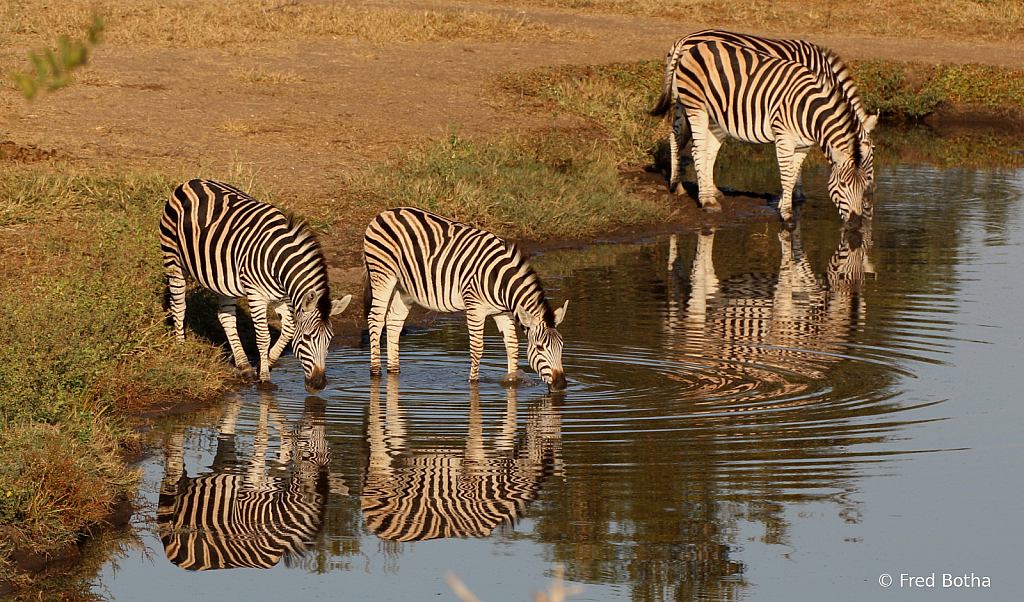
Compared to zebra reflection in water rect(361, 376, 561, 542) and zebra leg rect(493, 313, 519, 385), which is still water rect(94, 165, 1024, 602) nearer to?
zebra reflection in water rect(361, 376, 561, 542)

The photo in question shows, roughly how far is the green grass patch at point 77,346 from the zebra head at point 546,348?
2.49 meters

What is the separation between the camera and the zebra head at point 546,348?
34.7 ft

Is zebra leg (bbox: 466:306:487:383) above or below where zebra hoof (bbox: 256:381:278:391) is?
above

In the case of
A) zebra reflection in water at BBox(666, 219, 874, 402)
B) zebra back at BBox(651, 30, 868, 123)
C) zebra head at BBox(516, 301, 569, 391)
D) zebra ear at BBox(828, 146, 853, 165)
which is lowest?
zebra reflection in water at BBox(666, 219, 874, 402)

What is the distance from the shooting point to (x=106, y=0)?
29.6 meters

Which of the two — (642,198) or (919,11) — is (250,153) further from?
(919,11)

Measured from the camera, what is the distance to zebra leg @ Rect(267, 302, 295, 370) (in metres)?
11.0

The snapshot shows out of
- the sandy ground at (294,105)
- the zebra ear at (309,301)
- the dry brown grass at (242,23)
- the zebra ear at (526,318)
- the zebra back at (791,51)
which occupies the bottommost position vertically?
the zebra ear at (526,318)

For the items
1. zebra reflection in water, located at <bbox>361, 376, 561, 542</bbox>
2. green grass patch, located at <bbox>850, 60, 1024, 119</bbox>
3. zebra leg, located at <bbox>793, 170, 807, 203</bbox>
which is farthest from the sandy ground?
zebra reflection in water, located at <bbox>361, 376, 561, 542</bbox>

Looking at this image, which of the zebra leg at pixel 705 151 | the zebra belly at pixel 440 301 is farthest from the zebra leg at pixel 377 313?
the zebra leg at pixel 705 151

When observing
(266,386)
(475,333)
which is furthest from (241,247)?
(475,333)

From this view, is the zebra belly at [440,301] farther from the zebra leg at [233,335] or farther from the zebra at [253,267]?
the zebra leg at [233,335]

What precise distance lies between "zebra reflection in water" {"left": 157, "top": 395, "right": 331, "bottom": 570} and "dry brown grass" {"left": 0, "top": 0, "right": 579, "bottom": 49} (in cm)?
1795

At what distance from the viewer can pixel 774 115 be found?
17.9 metres
